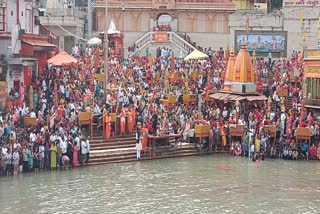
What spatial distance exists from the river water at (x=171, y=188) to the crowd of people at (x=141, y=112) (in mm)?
791

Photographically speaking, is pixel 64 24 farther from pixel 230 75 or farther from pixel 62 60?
pixel 230 75

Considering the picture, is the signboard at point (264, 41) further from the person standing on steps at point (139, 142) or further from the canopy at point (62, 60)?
the person standing on steps at point (139, 142)

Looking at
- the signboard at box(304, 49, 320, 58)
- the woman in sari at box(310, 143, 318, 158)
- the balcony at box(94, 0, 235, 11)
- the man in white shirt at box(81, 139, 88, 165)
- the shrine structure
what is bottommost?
the woman in sari at box(310, 143, 318, 158)

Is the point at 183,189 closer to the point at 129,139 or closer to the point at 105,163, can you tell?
the point at 105,163

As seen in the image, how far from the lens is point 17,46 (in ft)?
99.3

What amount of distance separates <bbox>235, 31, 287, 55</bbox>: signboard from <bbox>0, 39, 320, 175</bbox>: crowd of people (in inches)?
240

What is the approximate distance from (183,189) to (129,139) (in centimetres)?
653

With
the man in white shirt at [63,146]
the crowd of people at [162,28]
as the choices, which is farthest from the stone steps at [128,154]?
the crowd of people at [162,28]

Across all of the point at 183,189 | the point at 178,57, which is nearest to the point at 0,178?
the point at 183,189

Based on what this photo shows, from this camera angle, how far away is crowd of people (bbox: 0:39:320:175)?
23453 mm

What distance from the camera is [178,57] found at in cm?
4525

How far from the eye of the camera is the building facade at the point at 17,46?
29.8 m

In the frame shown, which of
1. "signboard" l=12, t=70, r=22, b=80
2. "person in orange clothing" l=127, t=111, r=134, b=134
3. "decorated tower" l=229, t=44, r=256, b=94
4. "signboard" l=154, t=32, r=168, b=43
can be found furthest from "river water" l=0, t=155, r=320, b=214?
"signboard" l=154, t=32, r=168, b=43

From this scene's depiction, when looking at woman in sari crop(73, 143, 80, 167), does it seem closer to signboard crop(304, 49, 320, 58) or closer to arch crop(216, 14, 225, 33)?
signboard crop(304, 49, 320, 58)
